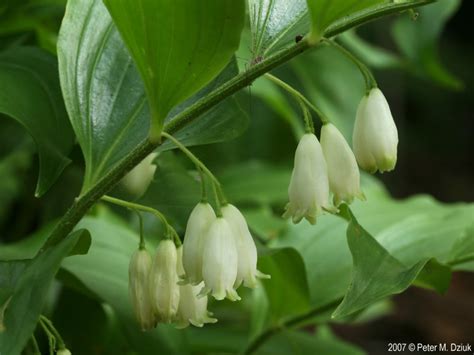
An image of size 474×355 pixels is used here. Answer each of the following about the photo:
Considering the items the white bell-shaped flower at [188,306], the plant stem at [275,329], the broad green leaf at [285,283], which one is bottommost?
the plant stem at [275,329]

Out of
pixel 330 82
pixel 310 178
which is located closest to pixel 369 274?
pixel 310 178

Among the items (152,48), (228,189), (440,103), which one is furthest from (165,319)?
(440,103)

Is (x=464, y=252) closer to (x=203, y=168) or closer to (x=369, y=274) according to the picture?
(x=369, y=274)

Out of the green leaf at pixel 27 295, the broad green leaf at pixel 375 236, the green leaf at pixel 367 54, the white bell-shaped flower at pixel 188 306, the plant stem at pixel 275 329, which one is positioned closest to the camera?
the green leaf at pixel 27 295

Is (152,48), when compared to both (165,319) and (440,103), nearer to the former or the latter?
(165,319)

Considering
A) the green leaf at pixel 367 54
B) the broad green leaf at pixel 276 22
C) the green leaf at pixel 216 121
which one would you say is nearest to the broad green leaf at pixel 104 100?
the green leaf at pixel 216 121

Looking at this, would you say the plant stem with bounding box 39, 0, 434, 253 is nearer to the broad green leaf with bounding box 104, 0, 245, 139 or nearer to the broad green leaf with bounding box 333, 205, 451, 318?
the broad green leaf with bounding box 104, 0, 245, 139

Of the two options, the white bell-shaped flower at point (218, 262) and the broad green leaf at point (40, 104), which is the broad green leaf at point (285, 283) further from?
the broad green leaf at point (40, 104)
